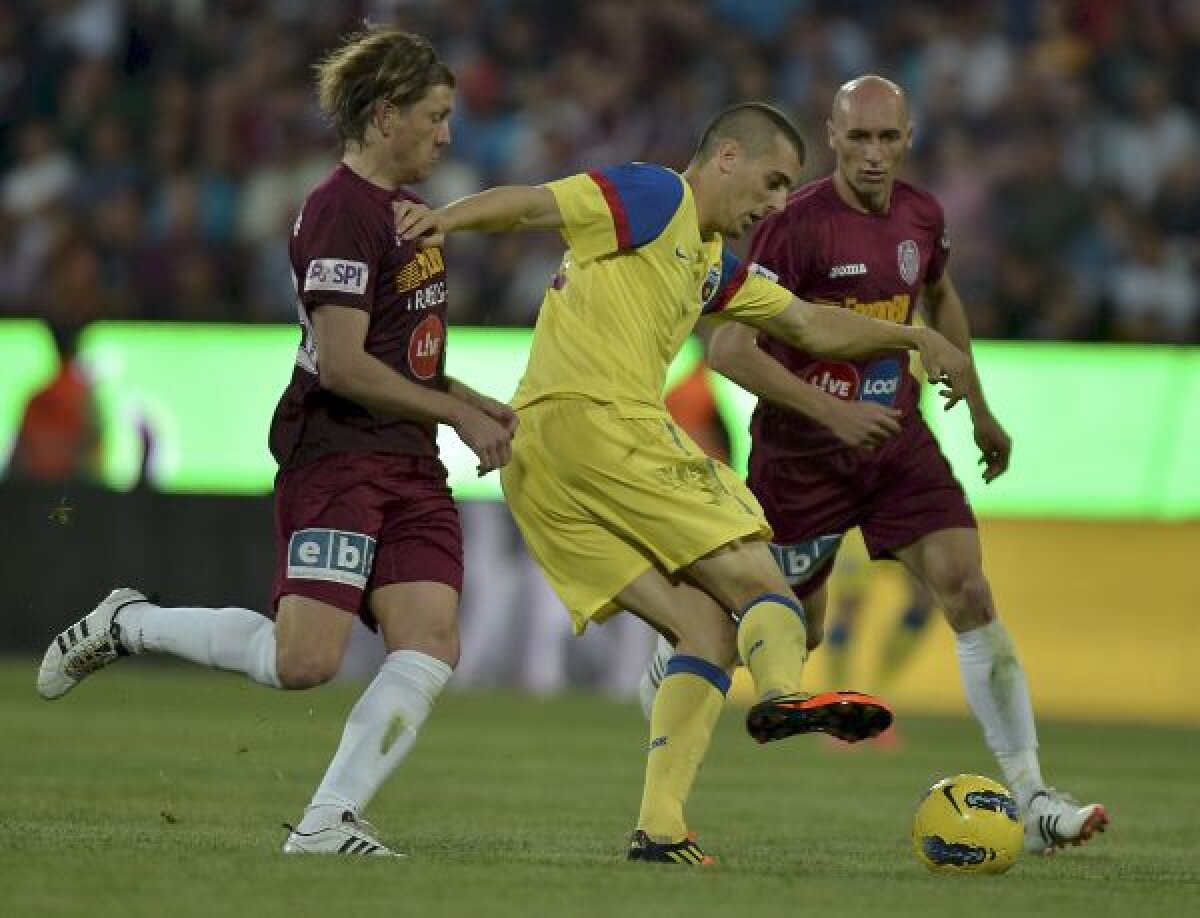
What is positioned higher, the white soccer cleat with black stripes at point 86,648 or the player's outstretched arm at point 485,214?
the player's outstretched arm at point 485,214

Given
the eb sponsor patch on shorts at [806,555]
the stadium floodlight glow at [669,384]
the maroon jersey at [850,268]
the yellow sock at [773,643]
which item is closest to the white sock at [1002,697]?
the eb sponsor patch on shorts at [806,555]

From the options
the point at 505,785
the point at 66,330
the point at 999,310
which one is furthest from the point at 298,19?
the point at 505,785

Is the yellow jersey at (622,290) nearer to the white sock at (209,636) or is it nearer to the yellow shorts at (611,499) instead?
the yellow shorts at (611,499)

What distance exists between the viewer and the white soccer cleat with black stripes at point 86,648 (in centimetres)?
768

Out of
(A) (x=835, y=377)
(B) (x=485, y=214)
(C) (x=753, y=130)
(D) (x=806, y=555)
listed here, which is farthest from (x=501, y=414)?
(D) (x=806, y=555)

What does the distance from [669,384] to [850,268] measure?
698 cm

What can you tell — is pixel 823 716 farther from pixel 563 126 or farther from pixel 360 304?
pixel 563 126

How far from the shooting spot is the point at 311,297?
711 centimetres

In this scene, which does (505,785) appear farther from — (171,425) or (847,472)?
(171,425)

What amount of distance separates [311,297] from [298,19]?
13.2m

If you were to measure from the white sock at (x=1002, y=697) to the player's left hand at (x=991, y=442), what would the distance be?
2.01 feet

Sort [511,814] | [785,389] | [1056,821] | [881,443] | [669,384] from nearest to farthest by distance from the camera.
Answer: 1. [1056,821]
2. [785,389]
3. [881,443]
4. [511,814]
5. [669,384]

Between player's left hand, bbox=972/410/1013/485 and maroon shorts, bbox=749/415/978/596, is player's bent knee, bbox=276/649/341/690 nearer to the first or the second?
maroon shorts, bbox=749/415/978/596

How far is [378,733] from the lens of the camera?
7.16 meters
